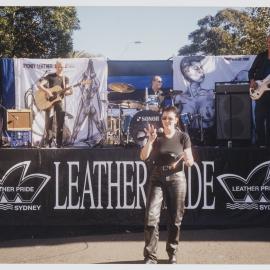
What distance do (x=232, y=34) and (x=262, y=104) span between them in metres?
22.5

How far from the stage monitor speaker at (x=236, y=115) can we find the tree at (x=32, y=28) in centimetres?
845

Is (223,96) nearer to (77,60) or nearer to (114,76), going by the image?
(114,76)

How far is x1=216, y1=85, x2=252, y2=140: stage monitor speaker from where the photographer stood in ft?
34.6

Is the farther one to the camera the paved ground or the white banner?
the white banner

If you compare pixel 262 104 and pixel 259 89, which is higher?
pixel 259 89

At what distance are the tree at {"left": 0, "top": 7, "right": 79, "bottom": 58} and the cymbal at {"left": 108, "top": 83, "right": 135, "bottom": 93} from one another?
559 cm

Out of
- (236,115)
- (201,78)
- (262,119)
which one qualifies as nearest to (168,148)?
(236,115)

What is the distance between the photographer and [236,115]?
34.8ft

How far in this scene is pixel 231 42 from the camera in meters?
20.3

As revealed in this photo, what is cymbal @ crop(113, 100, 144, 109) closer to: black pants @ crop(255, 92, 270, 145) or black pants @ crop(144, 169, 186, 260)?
black pants @ crop(255, 92, 270, 145)

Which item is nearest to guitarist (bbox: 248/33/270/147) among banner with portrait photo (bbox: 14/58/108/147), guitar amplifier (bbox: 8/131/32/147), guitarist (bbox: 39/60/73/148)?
banner with portrait photo (bbox: 14/58/108/147)

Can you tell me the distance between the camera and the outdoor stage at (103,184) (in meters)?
6.24

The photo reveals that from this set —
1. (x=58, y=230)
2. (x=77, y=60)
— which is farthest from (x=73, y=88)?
(x=58, y=230)

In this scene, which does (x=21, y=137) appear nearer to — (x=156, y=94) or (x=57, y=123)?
(x=57, y=123)
